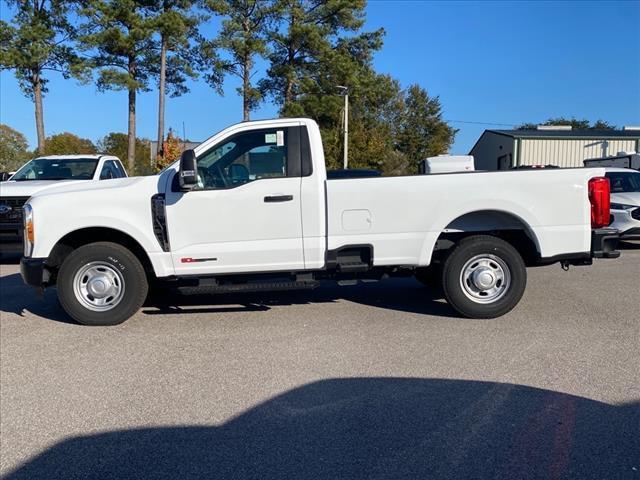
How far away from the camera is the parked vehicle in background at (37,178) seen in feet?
32.2

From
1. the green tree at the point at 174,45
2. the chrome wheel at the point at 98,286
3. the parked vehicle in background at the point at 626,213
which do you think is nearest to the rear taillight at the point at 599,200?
the chrome wheel at the point at 98,286

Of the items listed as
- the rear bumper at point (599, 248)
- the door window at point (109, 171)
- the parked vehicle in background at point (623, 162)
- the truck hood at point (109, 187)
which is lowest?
the rear bumper at point (599, 248)

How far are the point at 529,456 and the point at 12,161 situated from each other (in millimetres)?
55196

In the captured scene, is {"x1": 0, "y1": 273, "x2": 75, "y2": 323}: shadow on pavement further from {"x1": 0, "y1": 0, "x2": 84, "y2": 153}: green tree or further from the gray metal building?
the gray metal building

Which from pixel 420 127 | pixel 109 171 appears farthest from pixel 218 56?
pixel 420 127

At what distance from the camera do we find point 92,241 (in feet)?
20.2

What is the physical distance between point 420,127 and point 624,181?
52.1 meters

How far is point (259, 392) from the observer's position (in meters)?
4.14

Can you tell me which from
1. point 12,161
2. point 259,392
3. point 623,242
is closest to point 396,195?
point 259,392

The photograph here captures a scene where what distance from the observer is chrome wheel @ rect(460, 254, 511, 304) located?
595cm

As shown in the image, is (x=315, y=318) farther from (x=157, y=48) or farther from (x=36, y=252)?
(x=157, y=48)

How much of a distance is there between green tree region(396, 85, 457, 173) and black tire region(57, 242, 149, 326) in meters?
56.2

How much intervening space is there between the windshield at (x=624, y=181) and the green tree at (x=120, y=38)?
883 inches

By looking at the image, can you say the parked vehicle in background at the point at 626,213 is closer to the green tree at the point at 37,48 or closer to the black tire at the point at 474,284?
the black tire at the point at 474,284
